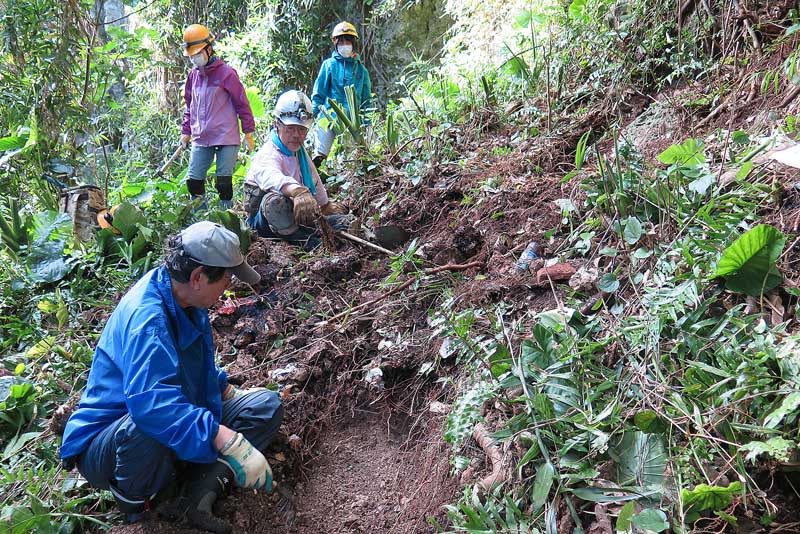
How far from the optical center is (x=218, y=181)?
15.2 feet

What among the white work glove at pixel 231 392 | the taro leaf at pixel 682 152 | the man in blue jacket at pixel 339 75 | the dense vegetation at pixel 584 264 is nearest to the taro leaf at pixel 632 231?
the dense vegetation at pixel 584 264

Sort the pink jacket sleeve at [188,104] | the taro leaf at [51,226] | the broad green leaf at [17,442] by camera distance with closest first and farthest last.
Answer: the broad green leaf at [17,442] → the taro leaf at [51,226] → the pink jacket sleeve at [188,104]

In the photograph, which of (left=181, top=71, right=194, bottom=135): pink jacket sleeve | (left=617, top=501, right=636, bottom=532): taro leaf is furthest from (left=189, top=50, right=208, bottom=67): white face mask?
(left=617, top=501, right=636, bottom=532): taro leaf

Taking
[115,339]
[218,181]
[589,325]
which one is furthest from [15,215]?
[589,325]

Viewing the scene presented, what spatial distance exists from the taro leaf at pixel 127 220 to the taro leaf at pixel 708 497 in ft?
11.9

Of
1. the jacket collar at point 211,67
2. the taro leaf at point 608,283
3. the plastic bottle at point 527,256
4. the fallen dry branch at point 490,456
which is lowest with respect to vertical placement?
the fallen dry branch at point 490,456

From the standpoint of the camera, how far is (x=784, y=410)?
4.73ft

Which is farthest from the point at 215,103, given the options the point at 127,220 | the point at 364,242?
the point at 364,242

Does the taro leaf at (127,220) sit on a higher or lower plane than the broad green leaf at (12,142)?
lower

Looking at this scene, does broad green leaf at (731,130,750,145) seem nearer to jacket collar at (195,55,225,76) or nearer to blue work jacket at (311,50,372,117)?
blue work jacket at (311,50,372,117)

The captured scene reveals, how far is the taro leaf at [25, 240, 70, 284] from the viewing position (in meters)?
3.81

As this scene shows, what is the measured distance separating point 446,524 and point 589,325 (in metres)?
0.84

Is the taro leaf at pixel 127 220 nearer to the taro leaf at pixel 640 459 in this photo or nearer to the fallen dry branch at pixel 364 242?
the fallen dry branch at pixel 364 242

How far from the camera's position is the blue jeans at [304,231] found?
12.4 feet
